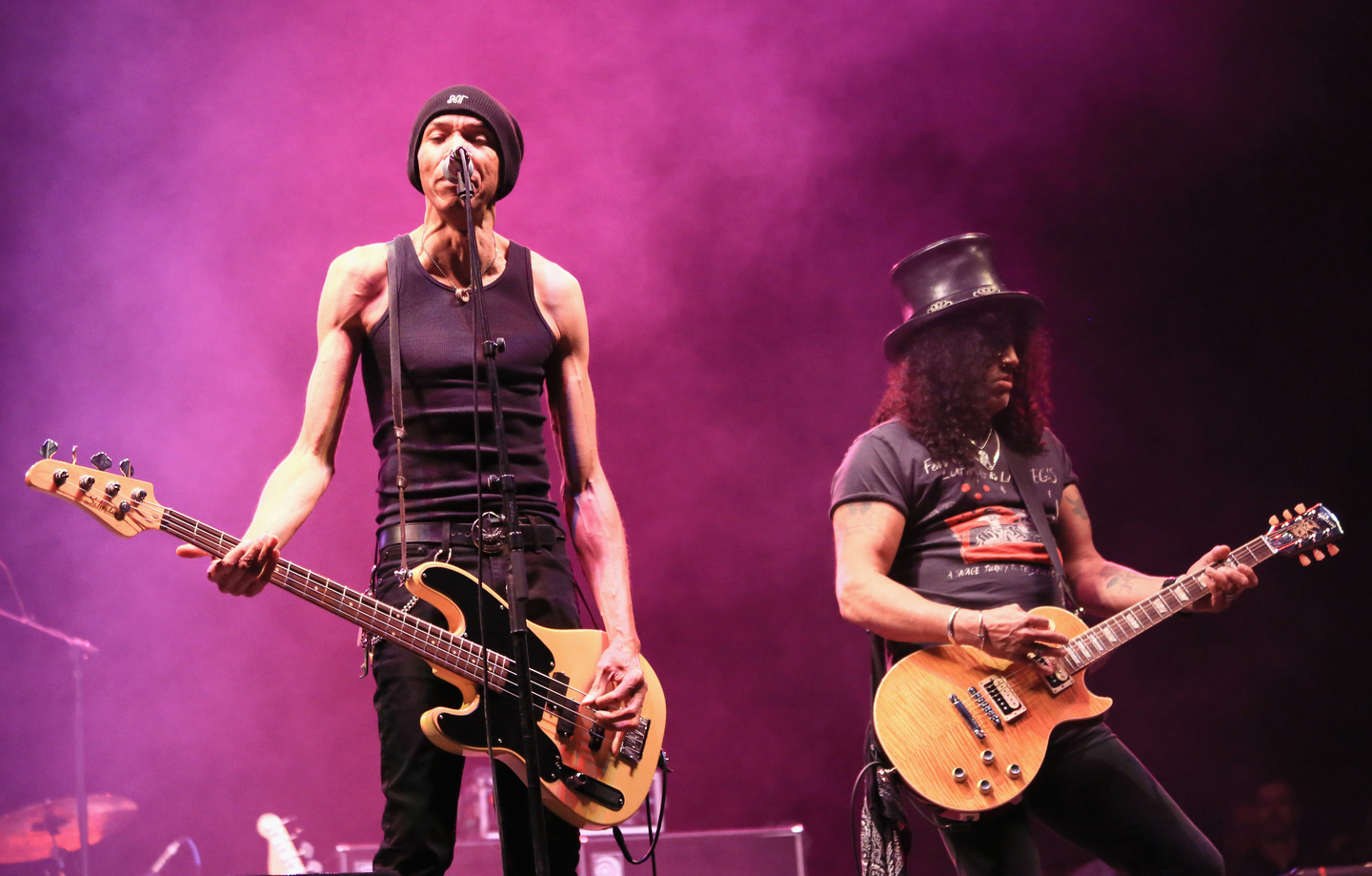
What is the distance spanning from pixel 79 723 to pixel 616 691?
161 inches

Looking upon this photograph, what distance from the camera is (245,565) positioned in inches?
86.4

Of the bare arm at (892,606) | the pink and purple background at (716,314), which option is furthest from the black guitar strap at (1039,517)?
the pink and purple background at (716,314)

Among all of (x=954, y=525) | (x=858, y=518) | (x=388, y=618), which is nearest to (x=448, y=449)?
(x=388, y=618)

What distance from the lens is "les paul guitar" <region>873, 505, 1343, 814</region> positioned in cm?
294

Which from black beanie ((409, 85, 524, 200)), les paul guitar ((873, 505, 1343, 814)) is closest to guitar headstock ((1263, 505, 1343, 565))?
les paul guitar ((873, 505, 1343, 814))

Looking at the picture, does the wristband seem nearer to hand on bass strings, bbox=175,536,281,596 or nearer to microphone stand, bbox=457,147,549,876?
microphone stand, bbox=457,147,549,876

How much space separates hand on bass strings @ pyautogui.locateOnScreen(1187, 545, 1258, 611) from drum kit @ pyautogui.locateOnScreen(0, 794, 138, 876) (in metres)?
5.38

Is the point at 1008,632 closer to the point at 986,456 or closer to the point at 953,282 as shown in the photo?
the point at 986,456

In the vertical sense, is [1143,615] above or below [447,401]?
below

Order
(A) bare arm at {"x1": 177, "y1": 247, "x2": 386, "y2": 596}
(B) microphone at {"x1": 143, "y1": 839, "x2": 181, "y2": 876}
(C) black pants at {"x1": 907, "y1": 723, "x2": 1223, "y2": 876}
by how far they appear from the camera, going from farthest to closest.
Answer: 1. (B) microphone at {"x1": 143, "y1": 839, "x2": 181, "y2": 876}
2. (C) black pants at {"x1": 907, "y1": 723, "x2": 1223, "y2": 876}
3. (A) bare arm at {"x1": 177, "y1": 247, "x2": 386, "y2": 596}

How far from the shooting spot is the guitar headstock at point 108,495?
2268 millimetres

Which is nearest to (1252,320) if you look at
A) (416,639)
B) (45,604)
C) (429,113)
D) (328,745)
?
(429,113)

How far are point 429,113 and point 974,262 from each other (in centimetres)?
203

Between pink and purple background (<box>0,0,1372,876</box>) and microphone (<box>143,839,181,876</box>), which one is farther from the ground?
pink and purple background (<box>0,0,1372,876</box>)
